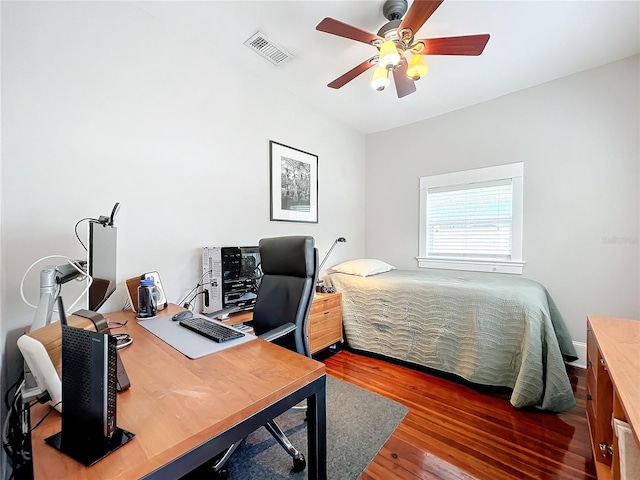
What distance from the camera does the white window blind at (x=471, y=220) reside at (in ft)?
10.0

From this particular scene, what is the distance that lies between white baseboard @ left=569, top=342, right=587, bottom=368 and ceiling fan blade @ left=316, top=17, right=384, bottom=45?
3.17m

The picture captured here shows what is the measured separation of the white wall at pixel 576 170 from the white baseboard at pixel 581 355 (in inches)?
2.4

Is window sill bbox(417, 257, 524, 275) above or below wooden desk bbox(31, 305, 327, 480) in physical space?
above

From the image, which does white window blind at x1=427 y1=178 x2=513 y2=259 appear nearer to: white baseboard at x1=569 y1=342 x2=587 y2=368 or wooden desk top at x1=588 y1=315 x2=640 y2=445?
white baseboard at x1=569 y1=342 x2=587 y2=368

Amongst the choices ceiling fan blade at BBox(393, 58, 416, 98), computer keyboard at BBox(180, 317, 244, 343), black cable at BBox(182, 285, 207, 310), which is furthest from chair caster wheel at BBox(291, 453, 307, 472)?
ceiling fan blade at BBox(393, 58, 416, 98)

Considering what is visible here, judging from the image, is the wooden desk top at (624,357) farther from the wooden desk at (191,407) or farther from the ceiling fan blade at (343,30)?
the ceiling fan blade at (343,30)

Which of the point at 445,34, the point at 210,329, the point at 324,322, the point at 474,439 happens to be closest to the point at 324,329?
the point at 324,322

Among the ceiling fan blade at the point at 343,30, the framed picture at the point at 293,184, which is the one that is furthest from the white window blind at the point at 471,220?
the ceiling fan blade at the point at 343,30

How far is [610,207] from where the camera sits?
97.8 inches

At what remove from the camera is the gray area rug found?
1.45 m

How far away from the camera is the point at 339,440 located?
1653 millimetres

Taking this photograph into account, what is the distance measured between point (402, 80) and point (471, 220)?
185 centimetres

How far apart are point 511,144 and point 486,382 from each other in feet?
7.98

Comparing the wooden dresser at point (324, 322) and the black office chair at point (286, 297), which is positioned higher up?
the black office chair at point (286, 297)
